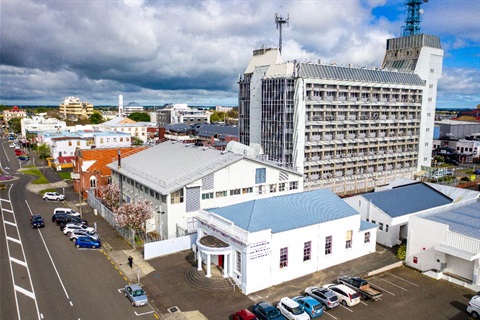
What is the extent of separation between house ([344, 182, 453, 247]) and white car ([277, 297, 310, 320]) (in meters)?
19.2

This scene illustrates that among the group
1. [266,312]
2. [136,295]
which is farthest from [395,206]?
[136,295]

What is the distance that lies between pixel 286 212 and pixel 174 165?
19702 mm

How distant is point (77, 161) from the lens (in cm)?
7000

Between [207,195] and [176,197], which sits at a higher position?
[176,197]

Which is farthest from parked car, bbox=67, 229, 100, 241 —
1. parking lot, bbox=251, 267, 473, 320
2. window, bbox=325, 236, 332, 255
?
window, bbox=325, 236, 332, 255

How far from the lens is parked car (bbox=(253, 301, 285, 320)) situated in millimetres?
27062

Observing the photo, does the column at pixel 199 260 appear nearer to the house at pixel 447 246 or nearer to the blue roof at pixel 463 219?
the house at pixel 447 246

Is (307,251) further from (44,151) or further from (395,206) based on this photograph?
(44,151)

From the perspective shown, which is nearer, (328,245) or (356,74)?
(328,245)

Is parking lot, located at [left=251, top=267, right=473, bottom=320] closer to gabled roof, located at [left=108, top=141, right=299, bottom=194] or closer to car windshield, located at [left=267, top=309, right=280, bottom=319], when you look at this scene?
car windshield, located at [left=267, top=309, right=280, bottom=319]

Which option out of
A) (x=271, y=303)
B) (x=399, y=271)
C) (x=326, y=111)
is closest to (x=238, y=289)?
(x=271, y=303)

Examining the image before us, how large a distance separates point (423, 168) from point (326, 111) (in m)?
36.3

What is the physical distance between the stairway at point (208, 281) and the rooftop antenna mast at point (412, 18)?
8043 cm

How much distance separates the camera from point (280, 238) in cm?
3322
